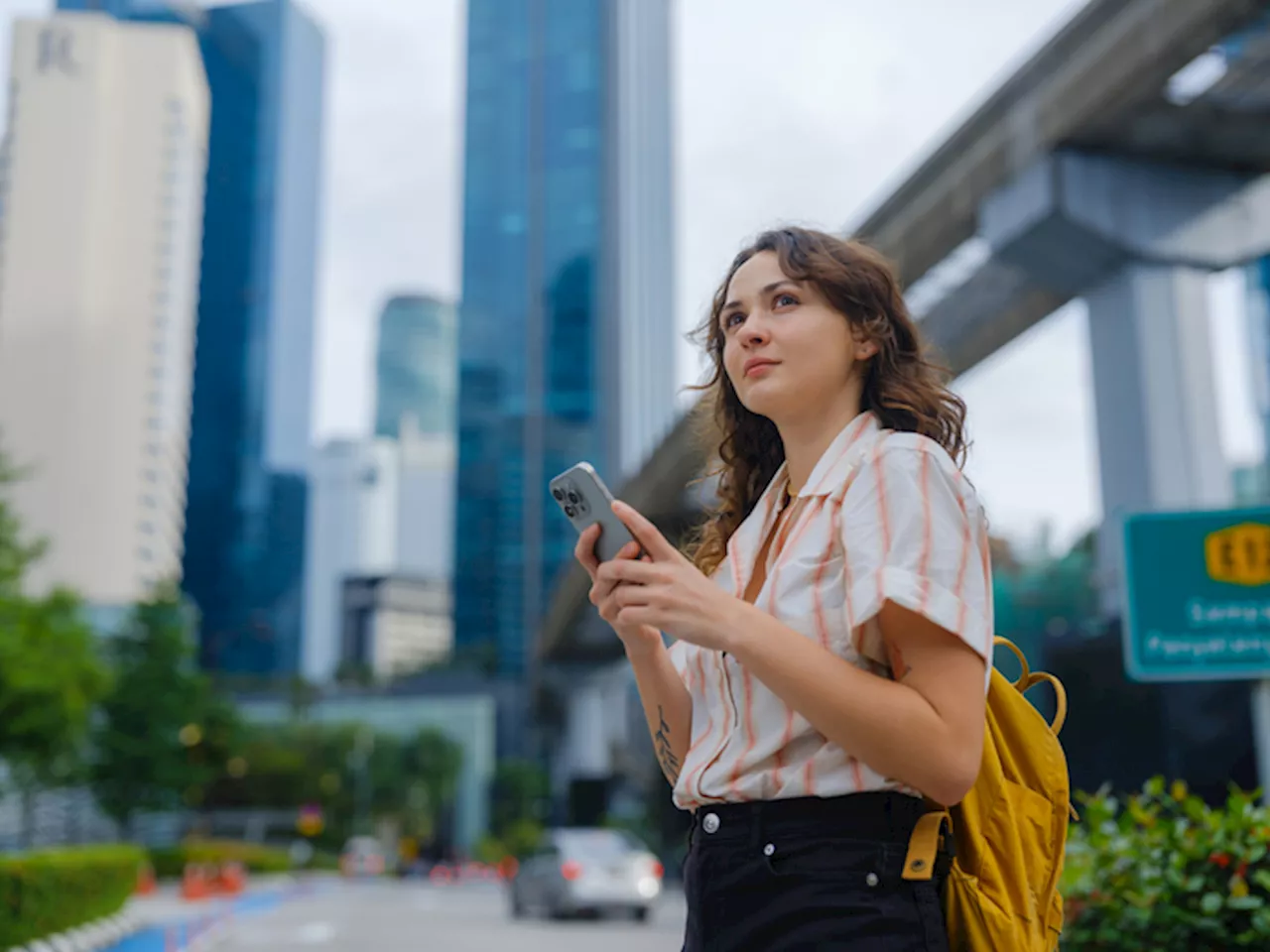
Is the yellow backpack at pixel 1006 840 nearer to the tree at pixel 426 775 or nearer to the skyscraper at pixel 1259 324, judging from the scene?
the skyscraper at pixel 1259 324

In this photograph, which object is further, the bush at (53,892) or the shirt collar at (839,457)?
the bush at (53,892)

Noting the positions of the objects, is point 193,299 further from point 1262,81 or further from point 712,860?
point 712,860

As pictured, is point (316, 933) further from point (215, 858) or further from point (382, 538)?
point (382, 538)

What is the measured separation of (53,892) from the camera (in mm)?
11727

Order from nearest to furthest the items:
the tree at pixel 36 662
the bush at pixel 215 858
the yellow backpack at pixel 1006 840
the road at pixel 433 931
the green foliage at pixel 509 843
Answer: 1. the yellow backpack at pixel 1006 840
2. the road at pixel 433 931
3. the tree at pixel 36 662
4. the bush at pixel 215 858
5. the green foliage at pixel 509 843

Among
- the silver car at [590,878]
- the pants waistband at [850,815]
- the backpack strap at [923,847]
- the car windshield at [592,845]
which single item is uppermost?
the pants waistband at [850,815]

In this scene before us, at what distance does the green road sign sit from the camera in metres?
6.57

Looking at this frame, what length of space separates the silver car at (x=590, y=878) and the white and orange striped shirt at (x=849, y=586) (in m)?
16.0

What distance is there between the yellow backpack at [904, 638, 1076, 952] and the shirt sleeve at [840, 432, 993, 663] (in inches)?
8.0

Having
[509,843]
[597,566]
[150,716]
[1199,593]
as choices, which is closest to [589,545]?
[597,566]

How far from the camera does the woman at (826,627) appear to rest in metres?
1.32

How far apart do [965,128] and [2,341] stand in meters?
83.8

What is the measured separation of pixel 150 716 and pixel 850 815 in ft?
138

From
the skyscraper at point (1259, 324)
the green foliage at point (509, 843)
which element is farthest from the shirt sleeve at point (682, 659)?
the skyscraper at point (1259, 324)
